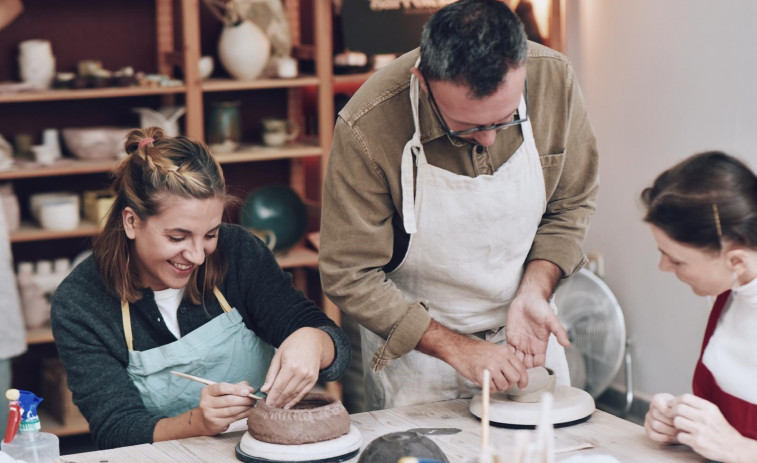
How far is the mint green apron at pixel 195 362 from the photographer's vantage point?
2.20 m

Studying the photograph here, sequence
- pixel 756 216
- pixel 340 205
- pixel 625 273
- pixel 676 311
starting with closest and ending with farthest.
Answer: pixel 756 216 → pixel 340 205 → pixel 676 311 → pixel 625 273

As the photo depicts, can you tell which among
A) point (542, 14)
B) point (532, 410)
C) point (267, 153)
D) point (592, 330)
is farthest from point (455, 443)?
point (542, 14)

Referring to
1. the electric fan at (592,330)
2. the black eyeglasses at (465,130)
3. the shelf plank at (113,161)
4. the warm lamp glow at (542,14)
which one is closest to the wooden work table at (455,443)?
the black eyeglasses at (465,130)

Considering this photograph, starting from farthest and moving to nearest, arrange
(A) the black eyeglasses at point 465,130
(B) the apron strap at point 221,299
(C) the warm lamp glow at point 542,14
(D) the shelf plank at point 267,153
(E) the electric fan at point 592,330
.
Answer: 1. (C) the warm lamp glow at point 542,14
2. (D) the shelf plank at point 267,153
3. (E) the electric fan at point 592,330
4. (B) the apron strap at point 221,299
5. (A) the black eyeglasses at point 465,130

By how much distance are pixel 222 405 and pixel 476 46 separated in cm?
86

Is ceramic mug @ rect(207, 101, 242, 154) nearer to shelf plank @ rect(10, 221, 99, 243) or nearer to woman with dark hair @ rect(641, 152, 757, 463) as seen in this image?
shelf plank @ rect(10, 221, 99, 243)

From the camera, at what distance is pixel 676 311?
417 cm

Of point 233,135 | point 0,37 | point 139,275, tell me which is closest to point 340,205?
point 139,275

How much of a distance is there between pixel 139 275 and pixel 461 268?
729 millimetres

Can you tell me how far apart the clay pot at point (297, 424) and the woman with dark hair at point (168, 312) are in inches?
4.5

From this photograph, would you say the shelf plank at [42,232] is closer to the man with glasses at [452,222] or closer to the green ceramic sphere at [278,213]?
the green ceramic sphere at [278,213]

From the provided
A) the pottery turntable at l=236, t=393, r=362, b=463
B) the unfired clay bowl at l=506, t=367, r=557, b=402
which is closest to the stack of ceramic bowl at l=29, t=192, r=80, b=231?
the pottery turntable at l=236, t=393, r=362, b=463

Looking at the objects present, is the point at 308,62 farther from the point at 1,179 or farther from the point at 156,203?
the point at 156,203

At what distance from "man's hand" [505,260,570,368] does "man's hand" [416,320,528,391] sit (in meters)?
0.04
